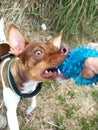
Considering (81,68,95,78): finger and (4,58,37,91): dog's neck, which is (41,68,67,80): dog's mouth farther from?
(81,68,95,78): finger

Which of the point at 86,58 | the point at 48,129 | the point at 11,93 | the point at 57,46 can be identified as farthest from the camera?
the point at 48,129

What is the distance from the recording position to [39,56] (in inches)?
111

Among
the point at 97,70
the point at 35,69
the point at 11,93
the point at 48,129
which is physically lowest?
the point at 48,129

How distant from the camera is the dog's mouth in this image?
8.86 ft

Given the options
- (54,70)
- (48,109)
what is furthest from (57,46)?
(48,109)

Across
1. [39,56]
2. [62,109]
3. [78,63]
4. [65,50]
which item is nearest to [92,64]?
[78,63]

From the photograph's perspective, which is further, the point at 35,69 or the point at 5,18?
the point at 5,18

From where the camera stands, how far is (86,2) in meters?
4.11

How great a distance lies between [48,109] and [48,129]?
0.21 m

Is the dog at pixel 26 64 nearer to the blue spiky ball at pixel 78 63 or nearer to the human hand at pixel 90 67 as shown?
the blue spiky ball at pixel 78 63

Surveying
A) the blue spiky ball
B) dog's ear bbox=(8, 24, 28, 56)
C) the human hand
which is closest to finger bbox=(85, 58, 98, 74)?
the human hand

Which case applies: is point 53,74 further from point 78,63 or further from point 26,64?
point 78,63

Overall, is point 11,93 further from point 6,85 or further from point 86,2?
point 86,2

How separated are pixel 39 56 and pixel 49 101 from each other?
46.5 inches
